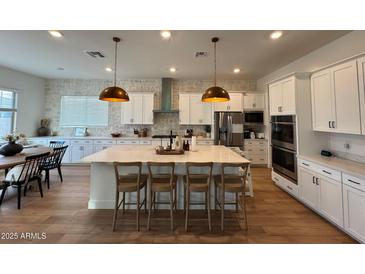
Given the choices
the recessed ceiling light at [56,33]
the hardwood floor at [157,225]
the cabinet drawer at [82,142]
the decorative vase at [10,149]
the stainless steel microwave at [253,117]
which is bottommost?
the hardwood floor at [157,225]

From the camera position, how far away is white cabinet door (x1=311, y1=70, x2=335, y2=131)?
2785 mm

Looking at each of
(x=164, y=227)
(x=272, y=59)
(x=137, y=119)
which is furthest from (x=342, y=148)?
(x=137, y=119)

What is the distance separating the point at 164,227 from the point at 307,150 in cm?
293

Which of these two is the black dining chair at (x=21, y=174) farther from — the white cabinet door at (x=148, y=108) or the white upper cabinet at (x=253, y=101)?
the white upper cabinet at (x=253, y=101)

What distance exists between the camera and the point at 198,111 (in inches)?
230

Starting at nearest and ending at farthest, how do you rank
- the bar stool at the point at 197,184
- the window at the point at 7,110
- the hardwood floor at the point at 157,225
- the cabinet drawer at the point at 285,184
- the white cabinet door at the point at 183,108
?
the hardwood floor at the point at 157,225 → the bar stool at the point at 197,184 → the cabinet drawer at the point at 285,184 → the window at the point at 7,110 → the white cabinet door at the point at 183,108

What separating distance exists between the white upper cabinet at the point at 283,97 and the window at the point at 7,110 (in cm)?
736

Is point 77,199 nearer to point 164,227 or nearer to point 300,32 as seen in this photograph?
point 164,227

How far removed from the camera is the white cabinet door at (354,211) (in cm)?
194

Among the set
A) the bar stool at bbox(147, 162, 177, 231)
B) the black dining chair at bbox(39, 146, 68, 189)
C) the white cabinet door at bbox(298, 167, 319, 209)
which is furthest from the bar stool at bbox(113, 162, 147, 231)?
the white cabinet door at bbox(298, 167, 319, 209)

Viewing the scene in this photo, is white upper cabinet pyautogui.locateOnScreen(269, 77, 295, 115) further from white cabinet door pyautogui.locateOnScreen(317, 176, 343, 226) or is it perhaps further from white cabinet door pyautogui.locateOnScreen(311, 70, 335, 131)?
white cabinet door pyautogui.locateOnScreen(317, 176, 343, 226)

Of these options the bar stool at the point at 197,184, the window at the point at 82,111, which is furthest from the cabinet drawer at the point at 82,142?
the bar stool at the point at 197,184

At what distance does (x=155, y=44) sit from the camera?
10.9 feet

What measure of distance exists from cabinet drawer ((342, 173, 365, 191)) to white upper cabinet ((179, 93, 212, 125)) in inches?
156
